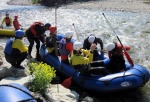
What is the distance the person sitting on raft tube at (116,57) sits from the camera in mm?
9477

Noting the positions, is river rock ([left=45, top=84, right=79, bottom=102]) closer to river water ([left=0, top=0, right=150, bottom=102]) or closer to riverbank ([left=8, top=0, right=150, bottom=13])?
river water ([left=0, top=0, right=150, bottom=102])

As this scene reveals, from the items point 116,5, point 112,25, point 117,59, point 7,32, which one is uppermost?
point 116,5

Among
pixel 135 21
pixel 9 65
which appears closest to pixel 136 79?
pixel 9 65

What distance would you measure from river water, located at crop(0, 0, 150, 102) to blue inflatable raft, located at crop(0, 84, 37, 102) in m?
3.86

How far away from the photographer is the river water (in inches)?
493

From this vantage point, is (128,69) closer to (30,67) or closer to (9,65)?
(30,67)

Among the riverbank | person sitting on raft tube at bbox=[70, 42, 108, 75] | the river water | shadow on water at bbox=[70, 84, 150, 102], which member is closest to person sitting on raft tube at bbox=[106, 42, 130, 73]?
person sitting on raft tube at bbox=[70, 42, 108, 75]

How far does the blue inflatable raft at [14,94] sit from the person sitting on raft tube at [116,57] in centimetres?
423

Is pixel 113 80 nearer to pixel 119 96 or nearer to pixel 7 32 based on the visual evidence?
pixel 119 96

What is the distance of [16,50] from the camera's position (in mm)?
9211

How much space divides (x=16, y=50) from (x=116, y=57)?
334 cm

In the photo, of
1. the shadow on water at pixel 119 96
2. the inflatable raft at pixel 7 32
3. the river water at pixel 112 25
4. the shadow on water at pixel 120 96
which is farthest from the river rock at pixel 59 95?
the inflatable raft at pixel 7 32

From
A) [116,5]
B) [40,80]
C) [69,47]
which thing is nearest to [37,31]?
[69,47]

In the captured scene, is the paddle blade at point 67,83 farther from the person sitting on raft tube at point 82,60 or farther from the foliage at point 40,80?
the foliage at point 40,80
